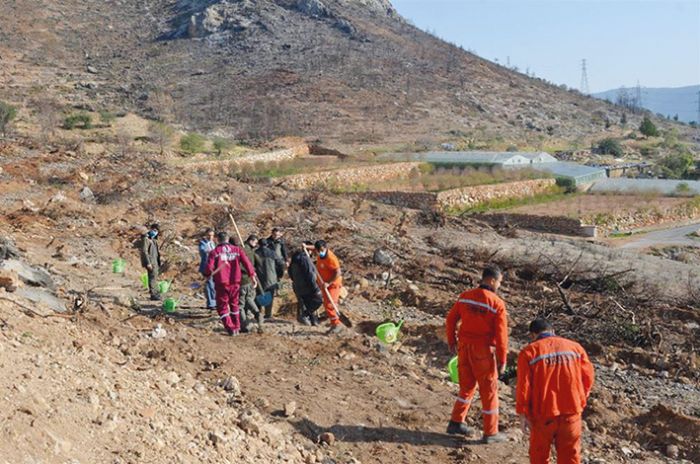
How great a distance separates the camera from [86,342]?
17.9 ft

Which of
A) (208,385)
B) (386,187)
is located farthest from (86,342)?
(386,187)

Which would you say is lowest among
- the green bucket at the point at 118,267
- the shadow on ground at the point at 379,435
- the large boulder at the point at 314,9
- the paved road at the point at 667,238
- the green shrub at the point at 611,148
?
the paved road at the point at 667,238

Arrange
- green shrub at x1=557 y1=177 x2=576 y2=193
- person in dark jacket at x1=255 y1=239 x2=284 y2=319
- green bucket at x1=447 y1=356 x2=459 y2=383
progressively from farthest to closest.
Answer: green shrub at x1=557 y1=177 x2=576 y2=193, person in dark jacket at x1=255 y1=239 x2=284 y2=319, green bucket at x1=447 y1=356 x2=459 y2=383

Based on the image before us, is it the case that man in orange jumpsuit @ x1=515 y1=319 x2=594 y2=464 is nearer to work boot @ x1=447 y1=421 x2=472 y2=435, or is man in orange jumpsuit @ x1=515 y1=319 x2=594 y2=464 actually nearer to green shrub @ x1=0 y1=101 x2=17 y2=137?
work boot @ x1=447 y1=421 x2=472 y2=435

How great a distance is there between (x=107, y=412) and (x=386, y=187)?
2310 centimetres

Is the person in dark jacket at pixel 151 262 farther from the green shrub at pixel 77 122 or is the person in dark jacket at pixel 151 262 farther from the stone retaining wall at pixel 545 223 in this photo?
the green shrub at pixel 77 122

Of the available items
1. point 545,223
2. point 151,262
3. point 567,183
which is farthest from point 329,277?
point 567,183

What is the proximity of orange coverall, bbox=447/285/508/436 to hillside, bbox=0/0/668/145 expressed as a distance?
35.4 metres

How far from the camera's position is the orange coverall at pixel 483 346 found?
4.67 m

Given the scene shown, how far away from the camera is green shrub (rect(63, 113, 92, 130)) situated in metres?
31.3

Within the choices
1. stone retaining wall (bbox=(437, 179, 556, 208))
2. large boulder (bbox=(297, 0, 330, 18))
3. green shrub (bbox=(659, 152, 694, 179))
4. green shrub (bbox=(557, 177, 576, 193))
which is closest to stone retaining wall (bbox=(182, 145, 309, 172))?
stone retaining wall (bbox=(437, 179, 556, 208))

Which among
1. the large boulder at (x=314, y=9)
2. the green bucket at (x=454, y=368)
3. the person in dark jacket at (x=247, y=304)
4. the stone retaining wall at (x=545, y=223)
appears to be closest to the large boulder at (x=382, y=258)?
the person in dark jacket at (x=247, y=304)

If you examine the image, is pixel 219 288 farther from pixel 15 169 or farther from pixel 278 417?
pixel 15 169

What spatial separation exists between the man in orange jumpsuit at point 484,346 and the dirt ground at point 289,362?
27 centimetres
